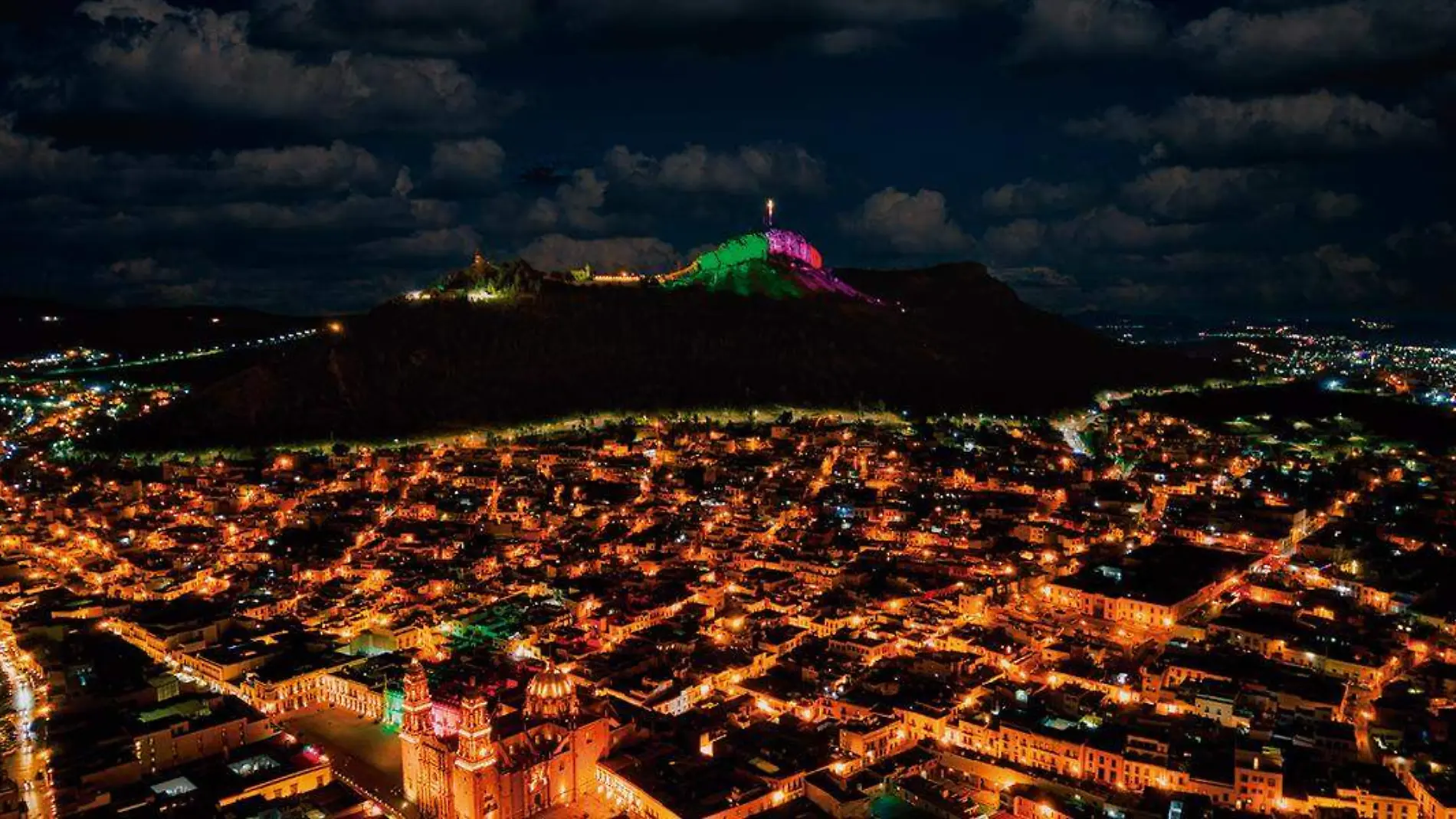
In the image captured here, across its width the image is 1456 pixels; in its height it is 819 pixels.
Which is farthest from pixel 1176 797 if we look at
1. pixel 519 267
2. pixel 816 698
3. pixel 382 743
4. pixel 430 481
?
pixel 519 267

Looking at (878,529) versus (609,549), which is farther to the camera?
(878,529)

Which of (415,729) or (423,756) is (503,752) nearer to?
(423,756)

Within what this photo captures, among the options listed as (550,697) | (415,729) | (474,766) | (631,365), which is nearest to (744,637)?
(550,697)

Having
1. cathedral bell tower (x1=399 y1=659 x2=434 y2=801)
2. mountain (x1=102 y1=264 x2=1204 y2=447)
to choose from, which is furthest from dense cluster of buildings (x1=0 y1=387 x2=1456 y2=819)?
mountain (x1=102 y1=264 x2=1204 y2=447)

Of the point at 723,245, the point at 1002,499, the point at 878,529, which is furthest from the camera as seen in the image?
the point at 723,245

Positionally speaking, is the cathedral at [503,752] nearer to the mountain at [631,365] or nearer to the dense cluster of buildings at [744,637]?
the dense cluster of buildings at [744,637]

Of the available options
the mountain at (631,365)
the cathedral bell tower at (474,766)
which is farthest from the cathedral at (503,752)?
the mountain at (631,365)

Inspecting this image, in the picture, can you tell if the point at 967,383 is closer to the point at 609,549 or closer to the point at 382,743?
the point at 609,549
